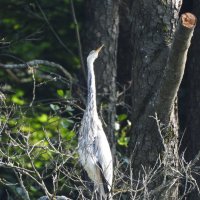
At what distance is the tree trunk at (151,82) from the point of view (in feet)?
26.2

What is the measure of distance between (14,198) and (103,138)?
1.70 m

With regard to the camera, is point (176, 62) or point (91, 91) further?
point (91, 91)

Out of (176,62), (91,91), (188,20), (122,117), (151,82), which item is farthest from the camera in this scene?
(122,117)

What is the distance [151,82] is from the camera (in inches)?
324

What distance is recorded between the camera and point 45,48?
36.0 ft

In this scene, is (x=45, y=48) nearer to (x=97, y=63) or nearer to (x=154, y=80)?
(x=97, y=63)

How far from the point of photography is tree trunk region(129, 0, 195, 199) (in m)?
8.00

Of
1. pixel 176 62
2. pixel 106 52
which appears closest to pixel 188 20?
pixel 176 62

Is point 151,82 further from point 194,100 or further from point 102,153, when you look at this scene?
point 194,100

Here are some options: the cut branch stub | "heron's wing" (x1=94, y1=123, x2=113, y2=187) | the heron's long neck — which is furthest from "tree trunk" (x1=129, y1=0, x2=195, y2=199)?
the cut branch stub

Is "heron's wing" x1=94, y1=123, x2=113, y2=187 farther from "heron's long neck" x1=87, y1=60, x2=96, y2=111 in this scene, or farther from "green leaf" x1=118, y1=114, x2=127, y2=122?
"green leaf" x1=118, y1=114, x2=127, y2=122

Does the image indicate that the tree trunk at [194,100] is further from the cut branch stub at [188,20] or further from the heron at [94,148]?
the cut branch stub at [188,20]

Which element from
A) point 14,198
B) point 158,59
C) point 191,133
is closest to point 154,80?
point 158,59

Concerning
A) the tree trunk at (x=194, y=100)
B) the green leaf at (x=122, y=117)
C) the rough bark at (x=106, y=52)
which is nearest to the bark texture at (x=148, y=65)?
the tree trunk at (x=194, y=100)
